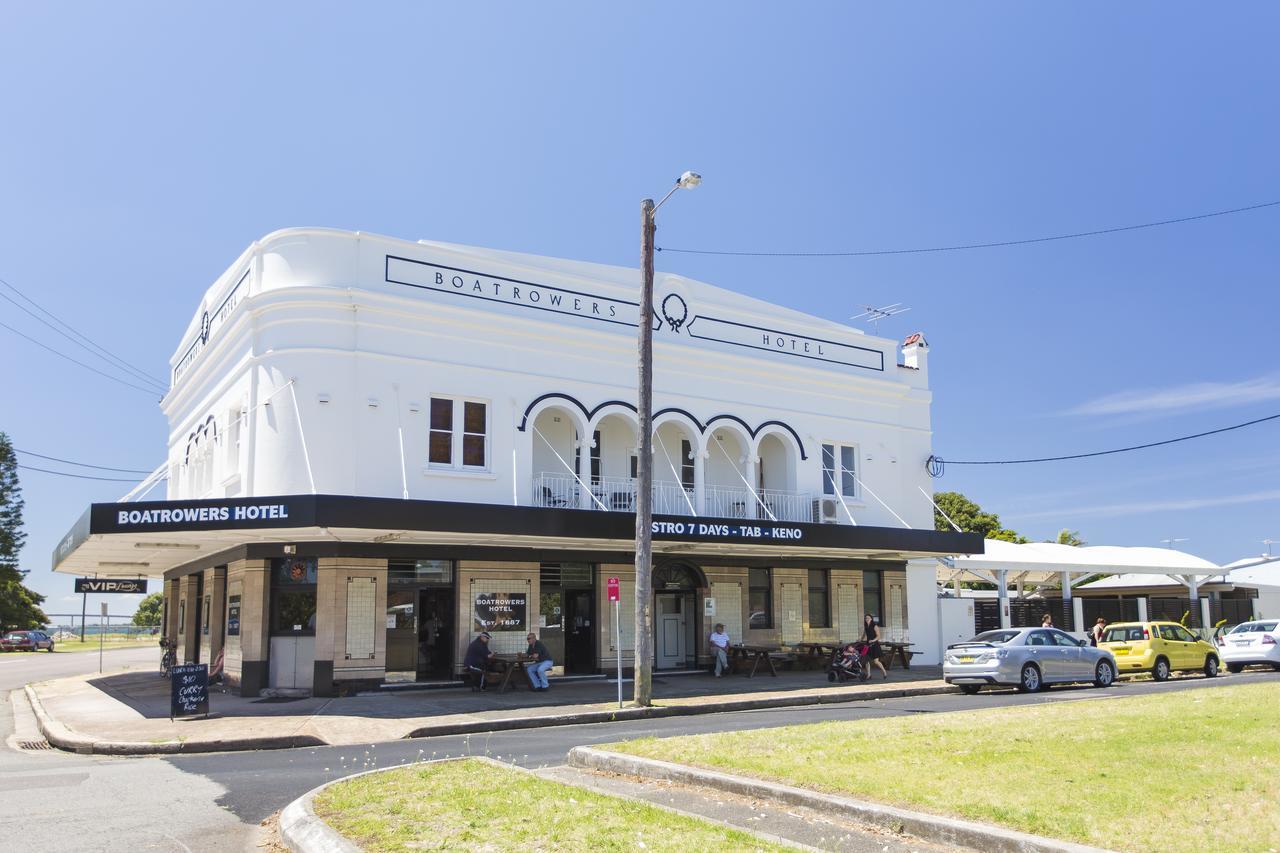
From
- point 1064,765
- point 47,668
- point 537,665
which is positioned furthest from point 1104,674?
point 47,668

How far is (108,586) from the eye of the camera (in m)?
35.2

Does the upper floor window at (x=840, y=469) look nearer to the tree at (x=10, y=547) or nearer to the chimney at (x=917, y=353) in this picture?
the chimney at (x=917, y=353)

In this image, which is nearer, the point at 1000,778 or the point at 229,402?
the point at 1000,778

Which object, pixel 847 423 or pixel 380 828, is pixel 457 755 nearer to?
pixel 380 828

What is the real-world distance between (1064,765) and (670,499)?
17.4 m

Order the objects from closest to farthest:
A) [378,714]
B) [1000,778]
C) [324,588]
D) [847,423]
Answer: [1000,778], [378,714], [324,588], [847,423]

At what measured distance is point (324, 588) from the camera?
68.6 feet

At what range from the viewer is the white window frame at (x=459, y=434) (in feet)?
73.1

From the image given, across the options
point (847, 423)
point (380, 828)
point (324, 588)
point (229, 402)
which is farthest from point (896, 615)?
point (380, 828)

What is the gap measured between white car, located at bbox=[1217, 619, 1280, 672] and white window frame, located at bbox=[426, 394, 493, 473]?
66.7 feet

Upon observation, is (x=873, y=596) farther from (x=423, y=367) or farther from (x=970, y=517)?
(x=970, y=517)

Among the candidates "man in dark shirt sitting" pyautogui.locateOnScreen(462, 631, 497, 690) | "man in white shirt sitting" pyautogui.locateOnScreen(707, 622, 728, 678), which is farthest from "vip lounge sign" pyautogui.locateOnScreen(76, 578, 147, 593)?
"man in white shirt sitting" pyautogui.locateOnScreen(707, 622, 728, 678)

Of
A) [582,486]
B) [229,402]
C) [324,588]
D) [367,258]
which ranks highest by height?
[367,258]

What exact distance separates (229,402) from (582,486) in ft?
27.1
